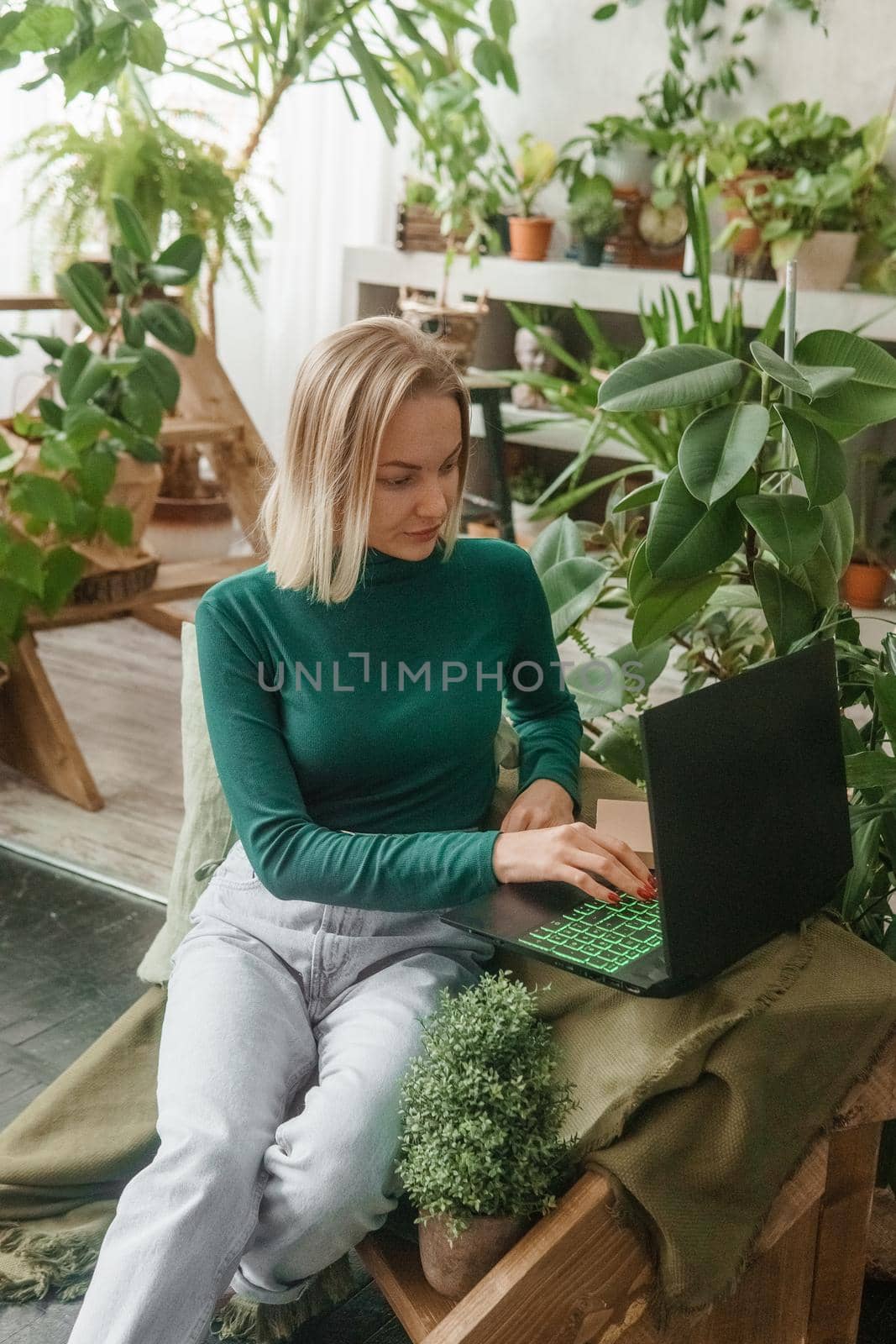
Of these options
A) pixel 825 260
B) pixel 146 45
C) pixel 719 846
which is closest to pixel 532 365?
pixel 825 260

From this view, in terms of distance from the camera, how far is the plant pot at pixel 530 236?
14.1ft

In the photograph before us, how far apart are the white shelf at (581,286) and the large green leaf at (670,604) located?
6.79 ft

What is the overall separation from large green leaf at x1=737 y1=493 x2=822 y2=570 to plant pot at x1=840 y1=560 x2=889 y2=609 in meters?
2.49

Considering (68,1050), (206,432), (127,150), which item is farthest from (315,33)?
(68,1050)

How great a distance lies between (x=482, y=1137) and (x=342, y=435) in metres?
0.64

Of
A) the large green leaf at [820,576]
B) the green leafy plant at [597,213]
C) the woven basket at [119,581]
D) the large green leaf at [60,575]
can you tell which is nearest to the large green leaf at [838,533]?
the large green leaf at [820,576]

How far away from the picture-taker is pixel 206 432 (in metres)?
Answer: 3.27

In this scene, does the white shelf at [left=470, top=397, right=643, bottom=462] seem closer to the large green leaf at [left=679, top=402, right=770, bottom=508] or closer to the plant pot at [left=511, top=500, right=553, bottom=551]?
the plant pot at [left=511, top=500, right=553, bottom=551]

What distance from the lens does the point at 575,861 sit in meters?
1.21

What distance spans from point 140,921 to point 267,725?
1.03 metres

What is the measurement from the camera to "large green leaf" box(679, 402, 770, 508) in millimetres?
1322

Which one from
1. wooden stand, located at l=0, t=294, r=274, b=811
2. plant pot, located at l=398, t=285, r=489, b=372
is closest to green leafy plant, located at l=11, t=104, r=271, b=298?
wooden stand, located at l=0, t=294, r=274, b=811

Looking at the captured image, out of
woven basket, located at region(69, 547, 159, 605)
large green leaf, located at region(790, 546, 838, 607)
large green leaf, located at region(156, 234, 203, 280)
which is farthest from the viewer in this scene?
woven basket, located at region(69, 547, 159, 605)

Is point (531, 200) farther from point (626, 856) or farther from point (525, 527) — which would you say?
point (626, 856)
